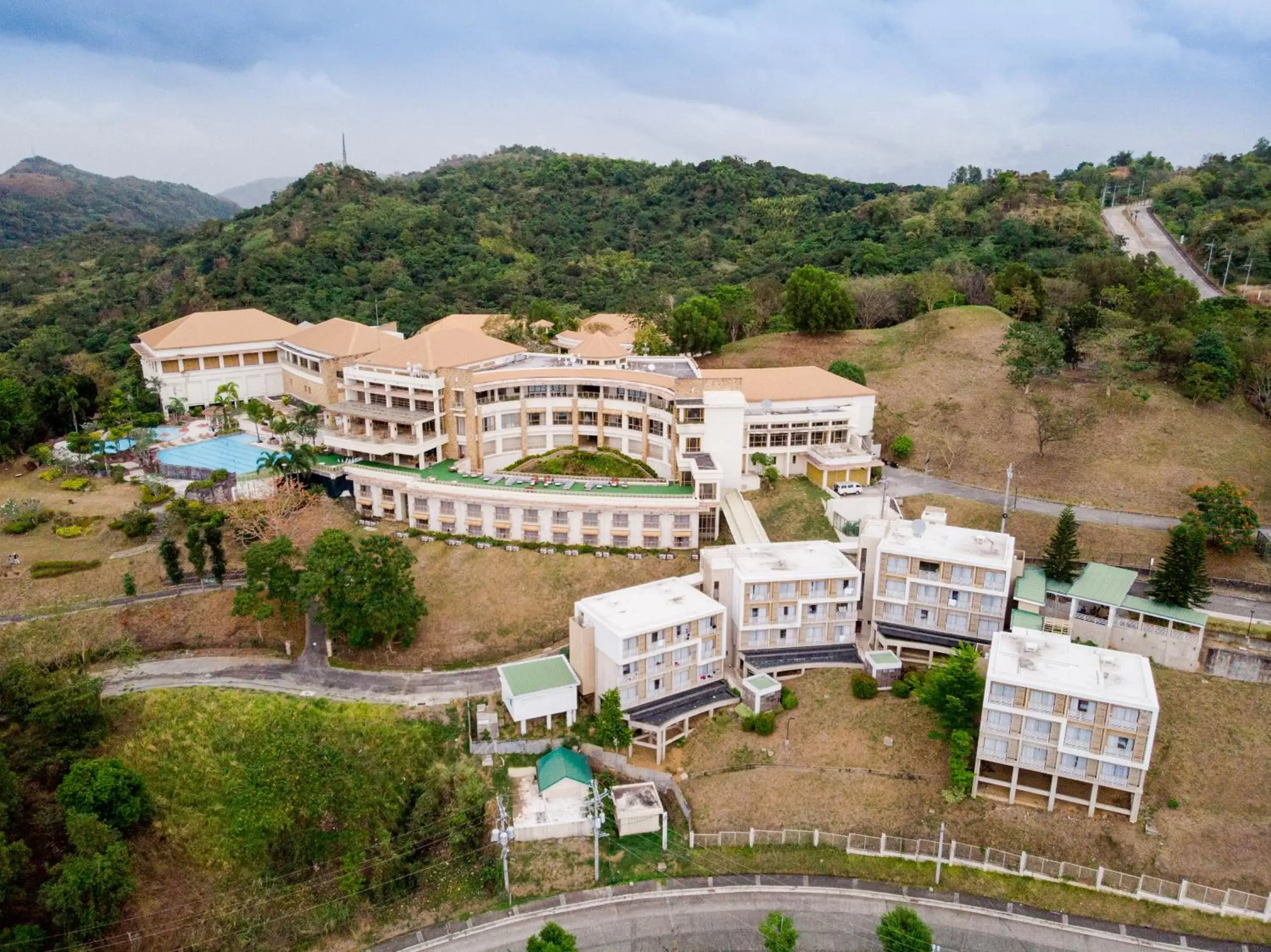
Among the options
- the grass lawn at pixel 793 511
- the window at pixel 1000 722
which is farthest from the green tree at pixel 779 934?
the grass lawn at pixel 793 511

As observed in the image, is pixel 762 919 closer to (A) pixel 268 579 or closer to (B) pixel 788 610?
(B) pixel 788 610

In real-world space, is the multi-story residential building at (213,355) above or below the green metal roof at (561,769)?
above

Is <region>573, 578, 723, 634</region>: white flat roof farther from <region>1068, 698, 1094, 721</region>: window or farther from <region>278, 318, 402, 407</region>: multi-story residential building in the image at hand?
<region>278, 318, 402, 407</region>: multi-story residential building

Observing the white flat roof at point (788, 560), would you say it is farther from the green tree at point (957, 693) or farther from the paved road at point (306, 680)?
the paved road at point (306, 680)

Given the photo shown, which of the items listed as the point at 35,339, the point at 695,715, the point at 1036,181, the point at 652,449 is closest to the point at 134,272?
the point at 35,339

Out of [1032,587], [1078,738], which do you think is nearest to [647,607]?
[1078,738]

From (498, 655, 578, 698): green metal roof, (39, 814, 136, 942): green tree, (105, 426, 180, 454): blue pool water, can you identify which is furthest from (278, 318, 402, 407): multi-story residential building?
(39, 814, 136, 942): green tree
